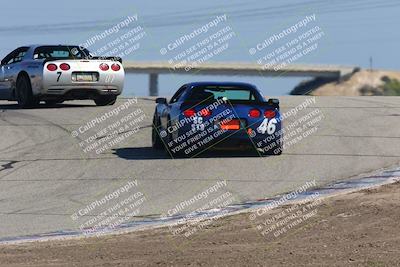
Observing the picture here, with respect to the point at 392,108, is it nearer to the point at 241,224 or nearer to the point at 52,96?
the point at 52,96

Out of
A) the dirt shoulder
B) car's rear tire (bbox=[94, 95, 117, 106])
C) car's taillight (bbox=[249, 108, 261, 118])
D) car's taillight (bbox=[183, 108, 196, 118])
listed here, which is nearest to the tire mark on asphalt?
car's taillight (bbox=[183, 108, 196, 118])

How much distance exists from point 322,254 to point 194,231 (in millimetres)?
1942

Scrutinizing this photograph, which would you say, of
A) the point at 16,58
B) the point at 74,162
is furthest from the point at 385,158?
the point at 16,58

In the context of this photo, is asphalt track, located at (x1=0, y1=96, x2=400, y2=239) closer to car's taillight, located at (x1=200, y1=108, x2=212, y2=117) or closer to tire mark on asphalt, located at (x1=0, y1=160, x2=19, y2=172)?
tire mark on asphalt, located at (x1=0, y1=160, x2=19, y2=172)

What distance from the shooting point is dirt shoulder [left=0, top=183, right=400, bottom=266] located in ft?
26.5

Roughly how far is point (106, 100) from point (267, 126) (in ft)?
28.7

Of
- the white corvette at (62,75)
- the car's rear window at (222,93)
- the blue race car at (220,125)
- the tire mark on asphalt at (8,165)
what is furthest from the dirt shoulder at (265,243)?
the white corvette at (62,75)

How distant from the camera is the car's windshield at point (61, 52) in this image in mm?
22359

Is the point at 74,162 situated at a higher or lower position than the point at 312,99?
higher

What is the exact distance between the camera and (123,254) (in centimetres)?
856

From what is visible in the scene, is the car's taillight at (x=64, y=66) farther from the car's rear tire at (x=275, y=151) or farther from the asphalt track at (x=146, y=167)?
the car's rear tire at (x=275, y=151)

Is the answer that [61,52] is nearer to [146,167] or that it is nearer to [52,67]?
[52,67]

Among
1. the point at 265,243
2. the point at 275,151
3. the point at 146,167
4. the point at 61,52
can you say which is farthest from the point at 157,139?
the point at 265,243

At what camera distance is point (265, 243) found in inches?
354
